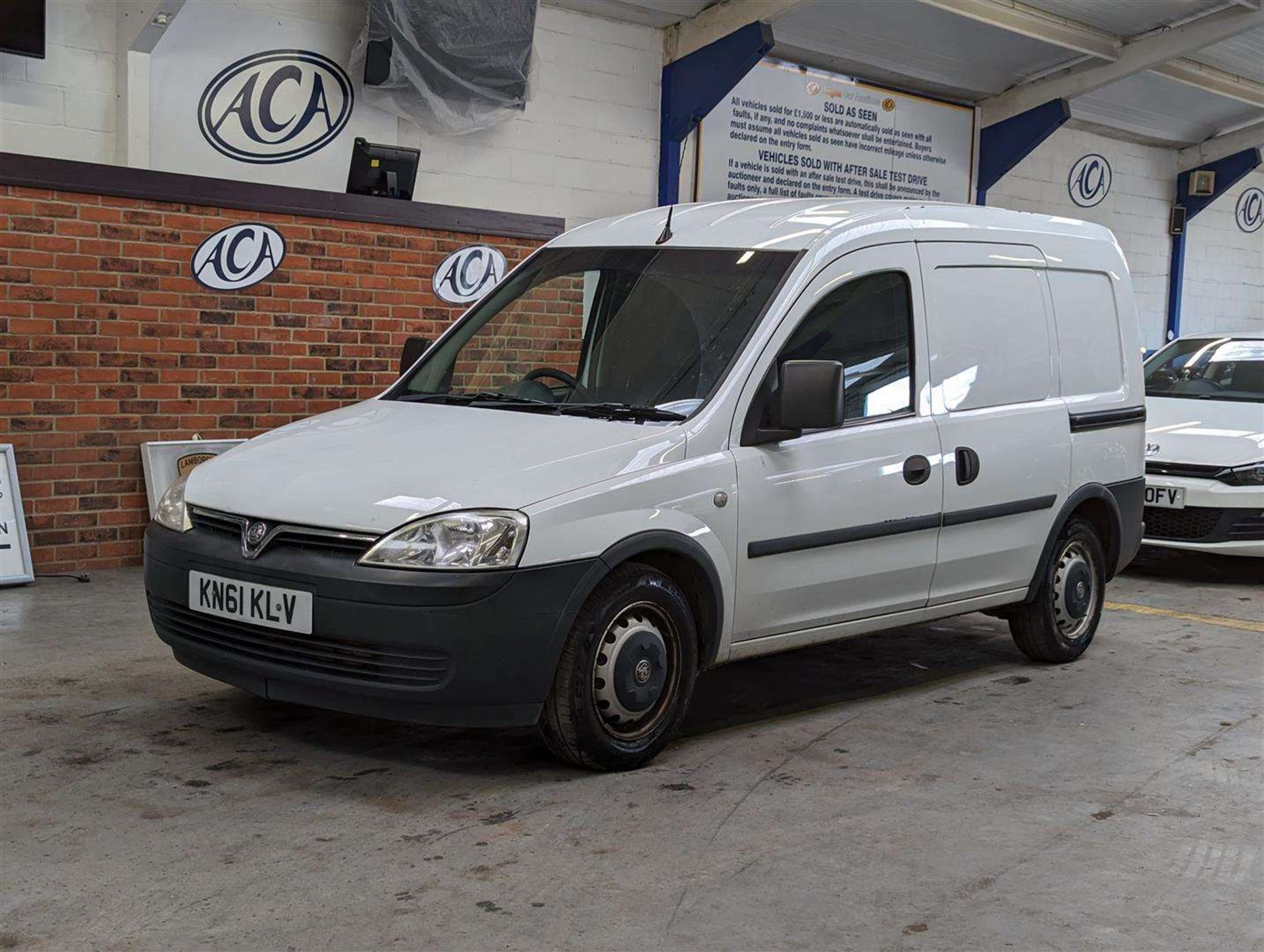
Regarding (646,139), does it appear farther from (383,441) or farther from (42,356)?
(383,441)

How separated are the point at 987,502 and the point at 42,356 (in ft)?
16.7

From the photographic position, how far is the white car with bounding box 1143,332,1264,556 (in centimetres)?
811

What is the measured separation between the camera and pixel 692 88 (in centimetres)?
1195

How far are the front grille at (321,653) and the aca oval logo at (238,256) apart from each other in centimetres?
426

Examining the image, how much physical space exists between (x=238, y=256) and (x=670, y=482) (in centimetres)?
488

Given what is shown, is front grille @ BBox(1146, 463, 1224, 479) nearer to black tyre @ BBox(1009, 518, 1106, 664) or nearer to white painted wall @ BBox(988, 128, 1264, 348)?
black tyre @ BBox(1009, 518, 1106, 664)

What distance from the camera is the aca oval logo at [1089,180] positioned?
1708 centimetres

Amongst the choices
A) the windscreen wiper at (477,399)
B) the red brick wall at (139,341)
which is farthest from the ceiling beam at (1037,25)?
the windscreen wiper at (477,399)

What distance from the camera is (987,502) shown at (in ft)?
17.5

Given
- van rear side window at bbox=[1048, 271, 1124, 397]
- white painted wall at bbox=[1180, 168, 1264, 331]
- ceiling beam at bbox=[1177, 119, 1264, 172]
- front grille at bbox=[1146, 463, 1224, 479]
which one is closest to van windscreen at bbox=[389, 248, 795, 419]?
van rear side window at bbox=[1048, 271, 1124, 397]

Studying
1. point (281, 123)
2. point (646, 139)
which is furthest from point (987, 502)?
point (646, 139)

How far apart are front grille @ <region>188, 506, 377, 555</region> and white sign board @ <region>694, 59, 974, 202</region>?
28.9ft

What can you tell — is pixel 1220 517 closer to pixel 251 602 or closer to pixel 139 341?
pixel 251 602

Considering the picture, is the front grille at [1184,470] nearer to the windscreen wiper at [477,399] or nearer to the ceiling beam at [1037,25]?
the windscreen wiper at [477,399]
